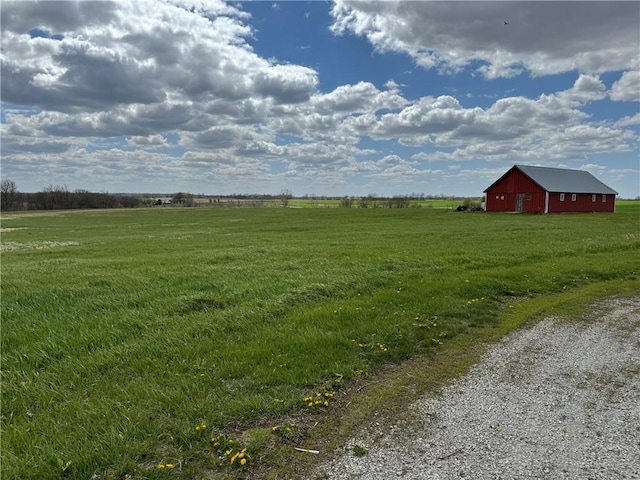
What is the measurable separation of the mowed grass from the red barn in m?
42.5

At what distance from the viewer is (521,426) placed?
3.92m

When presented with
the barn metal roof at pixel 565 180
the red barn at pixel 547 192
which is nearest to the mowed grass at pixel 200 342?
the red barn at pixel 547 192

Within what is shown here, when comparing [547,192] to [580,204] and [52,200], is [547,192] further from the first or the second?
[52,200]

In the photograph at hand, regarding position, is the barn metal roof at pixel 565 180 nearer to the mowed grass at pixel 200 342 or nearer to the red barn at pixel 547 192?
the red barn at pixel 547 192

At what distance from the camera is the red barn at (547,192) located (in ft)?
167

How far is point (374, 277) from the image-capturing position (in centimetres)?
1048

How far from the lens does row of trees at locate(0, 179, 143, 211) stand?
11306 centimetres

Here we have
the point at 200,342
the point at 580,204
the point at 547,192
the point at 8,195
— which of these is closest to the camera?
the point at 200,342

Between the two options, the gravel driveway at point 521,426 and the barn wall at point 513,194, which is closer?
the gravel driveway at point 521,426

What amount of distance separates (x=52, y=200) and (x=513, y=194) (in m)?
123

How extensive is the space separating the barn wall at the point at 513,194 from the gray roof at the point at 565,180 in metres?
0.95

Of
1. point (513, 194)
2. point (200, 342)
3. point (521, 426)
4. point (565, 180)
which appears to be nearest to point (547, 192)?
point (513, 194)

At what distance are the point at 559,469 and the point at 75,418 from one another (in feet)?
14.7

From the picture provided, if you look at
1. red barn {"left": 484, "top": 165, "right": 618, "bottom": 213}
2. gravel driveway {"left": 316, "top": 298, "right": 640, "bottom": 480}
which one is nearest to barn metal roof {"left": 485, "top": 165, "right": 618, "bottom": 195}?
red barn {"left": 484, "top": 165, "right": 618, "bottom": 213}
